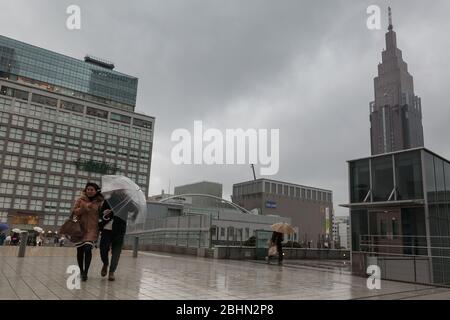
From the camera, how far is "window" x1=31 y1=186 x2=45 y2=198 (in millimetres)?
92062

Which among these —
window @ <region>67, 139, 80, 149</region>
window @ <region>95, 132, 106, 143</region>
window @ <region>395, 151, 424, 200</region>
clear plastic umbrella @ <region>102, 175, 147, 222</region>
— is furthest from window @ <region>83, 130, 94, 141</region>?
clear plastic umbrella @ <region>102, 175, 147, 222</region>

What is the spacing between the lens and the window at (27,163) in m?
91.8

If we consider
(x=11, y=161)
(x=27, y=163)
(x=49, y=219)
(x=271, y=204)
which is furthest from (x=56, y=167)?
(x=271, y=204)

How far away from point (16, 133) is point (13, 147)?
3.90 m

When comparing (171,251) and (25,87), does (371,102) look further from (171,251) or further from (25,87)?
(25,87)

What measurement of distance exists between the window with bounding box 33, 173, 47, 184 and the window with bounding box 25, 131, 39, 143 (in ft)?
29.8

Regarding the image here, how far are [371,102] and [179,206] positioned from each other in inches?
1851

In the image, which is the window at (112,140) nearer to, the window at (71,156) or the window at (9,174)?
the window at (71,156)

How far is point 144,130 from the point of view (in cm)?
11769

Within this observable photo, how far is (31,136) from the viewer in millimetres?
95125

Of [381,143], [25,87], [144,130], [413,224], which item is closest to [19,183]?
[25,87]

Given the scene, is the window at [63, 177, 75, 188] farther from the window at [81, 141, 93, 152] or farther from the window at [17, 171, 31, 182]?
the window at [81, 141, 93, 152]

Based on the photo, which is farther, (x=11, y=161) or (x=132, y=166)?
(x=132, y=166)

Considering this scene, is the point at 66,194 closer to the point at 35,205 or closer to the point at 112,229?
the point at 35,205
